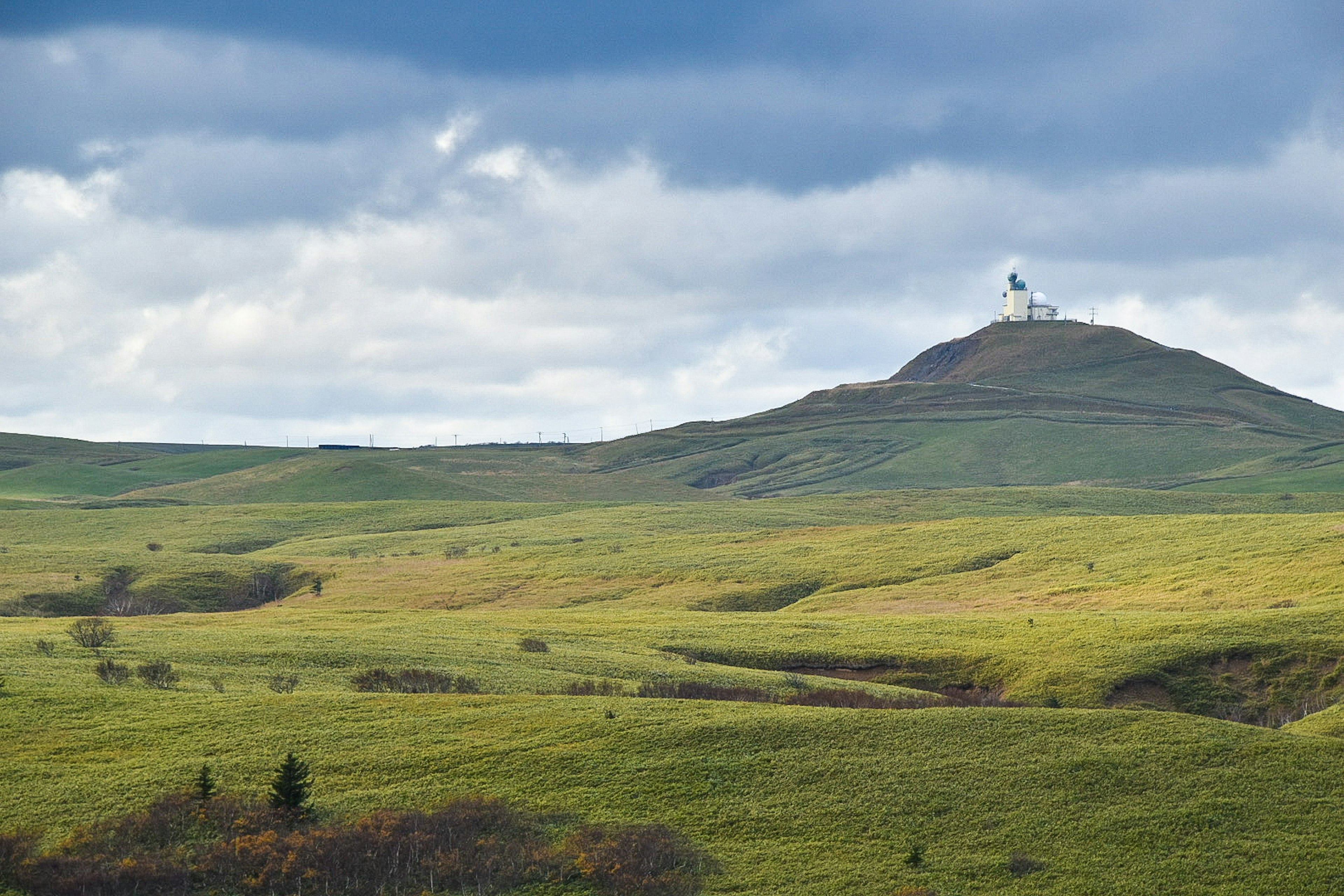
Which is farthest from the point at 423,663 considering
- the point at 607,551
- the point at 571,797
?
the point at 607,551

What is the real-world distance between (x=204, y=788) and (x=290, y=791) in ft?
9.04

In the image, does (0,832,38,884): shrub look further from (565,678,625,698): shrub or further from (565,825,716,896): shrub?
(565,678,625,698): shrub

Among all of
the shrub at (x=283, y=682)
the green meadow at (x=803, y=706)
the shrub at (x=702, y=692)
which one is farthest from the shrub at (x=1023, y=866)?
the shrub at (x=283, y=682)

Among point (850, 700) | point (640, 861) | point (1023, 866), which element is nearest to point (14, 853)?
point (640, 861)

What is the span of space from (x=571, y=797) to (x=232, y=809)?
8983 mm

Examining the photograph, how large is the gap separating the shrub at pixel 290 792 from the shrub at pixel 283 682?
41.7ft

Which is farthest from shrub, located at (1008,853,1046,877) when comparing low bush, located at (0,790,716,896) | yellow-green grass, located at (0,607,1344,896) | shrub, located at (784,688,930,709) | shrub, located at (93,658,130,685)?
shrub, located at (93,658,130,685)

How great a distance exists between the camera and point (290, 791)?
35562mm

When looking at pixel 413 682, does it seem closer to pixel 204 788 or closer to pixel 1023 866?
pixel 204 788

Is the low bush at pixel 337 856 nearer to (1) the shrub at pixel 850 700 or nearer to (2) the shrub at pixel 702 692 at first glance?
(1) the shrub at pixel 850 700

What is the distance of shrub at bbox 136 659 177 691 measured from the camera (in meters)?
50.2

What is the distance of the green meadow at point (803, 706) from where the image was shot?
3538cm

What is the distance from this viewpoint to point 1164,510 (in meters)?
182

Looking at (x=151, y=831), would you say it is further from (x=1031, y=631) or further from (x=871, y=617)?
(x=871, y=617)
